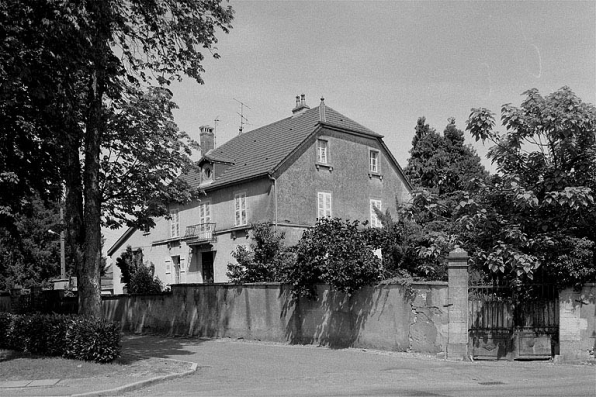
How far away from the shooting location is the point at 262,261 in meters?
26.1

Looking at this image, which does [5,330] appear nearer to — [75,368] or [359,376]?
[75,368]

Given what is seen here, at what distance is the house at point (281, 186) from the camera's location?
3322 centimetres

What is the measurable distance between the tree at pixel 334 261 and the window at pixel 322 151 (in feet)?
49.8

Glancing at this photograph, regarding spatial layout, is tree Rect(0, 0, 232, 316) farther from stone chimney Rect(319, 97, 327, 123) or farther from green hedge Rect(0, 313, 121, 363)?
stone chimney Rect(319, 97, 327, 123)

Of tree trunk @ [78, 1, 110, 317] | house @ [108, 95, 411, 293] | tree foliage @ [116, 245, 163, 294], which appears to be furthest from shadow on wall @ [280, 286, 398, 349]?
house @ [108, 95, 411, 293]

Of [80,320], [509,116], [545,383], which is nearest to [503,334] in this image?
[545,383]

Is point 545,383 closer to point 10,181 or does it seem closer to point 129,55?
point 129,55

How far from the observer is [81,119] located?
727 inches

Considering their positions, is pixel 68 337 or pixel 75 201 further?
pixel 75 201

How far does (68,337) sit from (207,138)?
28.7 metres

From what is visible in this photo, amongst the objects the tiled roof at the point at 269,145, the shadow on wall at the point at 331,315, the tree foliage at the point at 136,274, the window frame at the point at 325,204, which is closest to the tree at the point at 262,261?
the shadow on wall at the point at 331,315

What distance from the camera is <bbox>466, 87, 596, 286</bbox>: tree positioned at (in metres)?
15.5

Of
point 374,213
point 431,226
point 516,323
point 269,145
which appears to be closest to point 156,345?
point 431,226


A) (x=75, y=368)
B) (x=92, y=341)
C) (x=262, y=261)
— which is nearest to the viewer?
(x=75, y=368)
